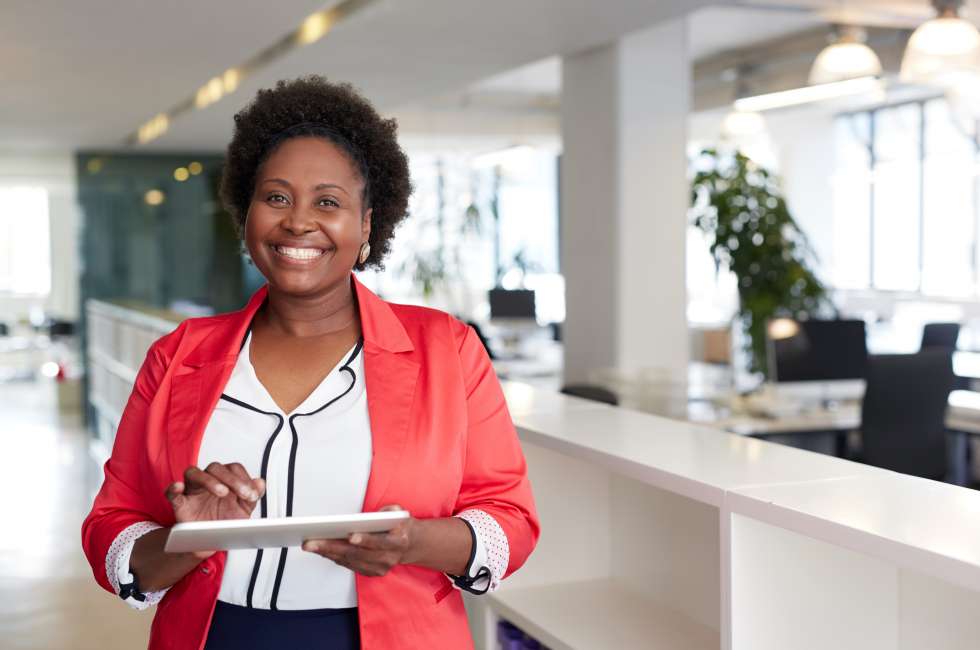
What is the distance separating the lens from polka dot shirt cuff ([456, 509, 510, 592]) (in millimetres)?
1616

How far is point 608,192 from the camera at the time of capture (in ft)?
18.7

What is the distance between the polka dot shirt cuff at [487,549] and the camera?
Answer: 5.30ft

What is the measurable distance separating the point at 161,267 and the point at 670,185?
6.57 meters

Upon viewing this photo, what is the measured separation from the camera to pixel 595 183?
5.80 metres

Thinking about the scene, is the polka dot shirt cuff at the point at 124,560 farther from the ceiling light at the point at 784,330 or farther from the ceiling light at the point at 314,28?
the ceiling light at the point at 784,330

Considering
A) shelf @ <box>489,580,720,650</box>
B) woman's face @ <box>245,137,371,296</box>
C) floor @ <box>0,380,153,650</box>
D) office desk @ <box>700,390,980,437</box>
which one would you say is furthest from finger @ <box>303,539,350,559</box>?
office desk @ <box>700,390,980,437</box>

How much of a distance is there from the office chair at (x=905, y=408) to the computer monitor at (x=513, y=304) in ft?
17.8

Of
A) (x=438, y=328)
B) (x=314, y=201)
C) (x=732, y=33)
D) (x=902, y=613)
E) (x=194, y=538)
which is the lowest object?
(x=902, y=613)

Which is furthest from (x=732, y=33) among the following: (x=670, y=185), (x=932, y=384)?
(x=932, y=384)

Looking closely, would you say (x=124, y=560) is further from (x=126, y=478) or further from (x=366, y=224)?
(x=366, y=224)

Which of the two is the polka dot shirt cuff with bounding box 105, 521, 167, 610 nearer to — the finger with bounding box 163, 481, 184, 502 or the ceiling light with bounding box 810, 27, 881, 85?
the finger with bounding box 163, 481, 184, 502

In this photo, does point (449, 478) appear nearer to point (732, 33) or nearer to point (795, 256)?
point (795, 256)

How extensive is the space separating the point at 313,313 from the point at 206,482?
0.40 metres

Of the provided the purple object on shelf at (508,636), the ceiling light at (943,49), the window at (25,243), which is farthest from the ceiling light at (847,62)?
the window at (25,243)
